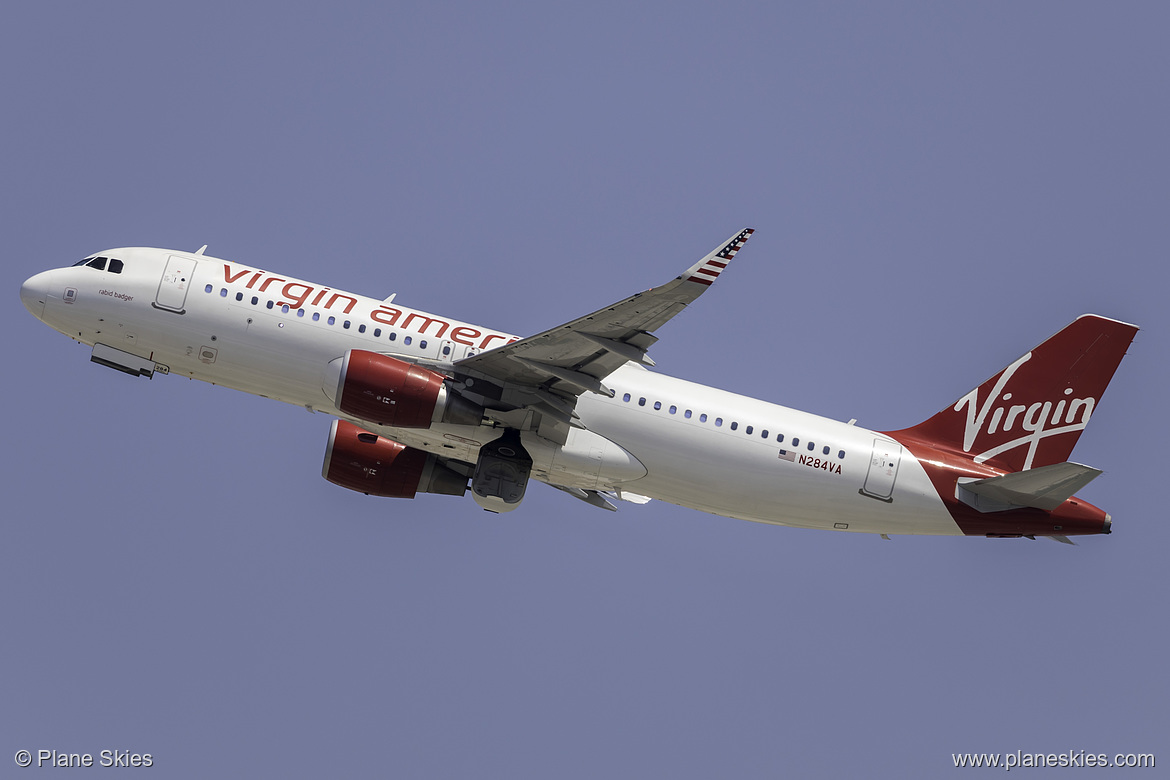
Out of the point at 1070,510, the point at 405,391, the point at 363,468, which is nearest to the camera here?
the point at 405,391

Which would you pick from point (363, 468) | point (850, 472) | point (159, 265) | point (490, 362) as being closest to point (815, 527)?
point (850, 472)

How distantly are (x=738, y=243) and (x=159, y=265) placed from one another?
1731 cm

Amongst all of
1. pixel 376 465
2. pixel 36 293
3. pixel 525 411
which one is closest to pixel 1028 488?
pixel 525 411

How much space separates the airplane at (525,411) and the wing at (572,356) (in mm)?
68

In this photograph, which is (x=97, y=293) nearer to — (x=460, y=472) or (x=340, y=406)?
(x=340, y=406)

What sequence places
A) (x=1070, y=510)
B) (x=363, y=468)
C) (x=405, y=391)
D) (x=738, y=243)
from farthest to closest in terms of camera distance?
(x=363, y=468), (x=1070, y=510), (x=405, y=391), (x=738, y=243)

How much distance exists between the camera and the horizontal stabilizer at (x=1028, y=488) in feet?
112

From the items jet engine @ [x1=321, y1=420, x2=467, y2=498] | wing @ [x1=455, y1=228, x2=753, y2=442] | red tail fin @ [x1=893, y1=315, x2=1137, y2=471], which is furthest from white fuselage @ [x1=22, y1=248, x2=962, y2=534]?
red tail fin @ [x1=893, y1=315, x2=1137, y2=471]

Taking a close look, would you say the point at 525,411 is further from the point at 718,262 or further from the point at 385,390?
the point at 718,262

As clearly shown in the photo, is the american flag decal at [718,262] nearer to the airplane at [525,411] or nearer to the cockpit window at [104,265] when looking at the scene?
the airplane at [525,411]

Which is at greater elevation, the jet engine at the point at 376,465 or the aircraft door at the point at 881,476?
the aircraft door at the point at 881,476

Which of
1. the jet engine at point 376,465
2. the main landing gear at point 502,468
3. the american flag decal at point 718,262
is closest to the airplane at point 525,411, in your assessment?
the main landing gear at point 502,468

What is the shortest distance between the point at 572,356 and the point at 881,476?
9.88 metres

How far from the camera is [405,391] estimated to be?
34156 millimetres
